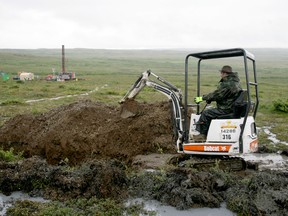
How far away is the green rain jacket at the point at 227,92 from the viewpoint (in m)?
9.45

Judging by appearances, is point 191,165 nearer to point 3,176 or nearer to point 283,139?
point 3,176

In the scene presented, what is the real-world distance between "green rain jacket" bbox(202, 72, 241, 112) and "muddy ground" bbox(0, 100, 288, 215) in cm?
171

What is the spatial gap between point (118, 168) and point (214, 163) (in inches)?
109

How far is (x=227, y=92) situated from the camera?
31.1ft

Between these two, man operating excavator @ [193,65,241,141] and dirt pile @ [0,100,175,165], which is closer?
man operating excavator @ [193,65,241,141]

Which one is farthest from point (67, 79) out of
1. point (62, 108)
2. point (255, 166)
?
Answer: point (255, 166)

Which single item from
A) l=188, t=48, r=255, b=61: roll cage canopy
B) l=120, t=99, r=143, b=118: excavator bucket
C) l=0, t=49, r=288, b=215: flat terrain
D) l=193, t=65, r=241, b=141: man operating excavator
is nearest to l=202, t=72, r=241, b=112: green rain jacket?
l=193, t=65, r=241, b=141: man operating excavator

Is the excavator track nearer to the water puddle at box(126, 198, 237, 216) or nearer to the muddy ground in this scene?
the muddy ground

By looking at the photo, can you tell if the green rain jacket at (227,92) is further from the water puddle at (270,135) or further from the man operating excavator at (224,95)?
the water puddle at (270,135)

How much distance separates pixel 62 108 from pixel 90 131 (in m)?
2.31

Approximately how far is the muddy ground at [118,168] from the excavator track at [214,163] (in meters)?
0.33

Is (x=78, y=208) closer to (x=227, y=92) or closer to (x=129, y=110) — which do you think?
(x=227, y=92)

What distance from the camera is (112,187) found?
326 inches

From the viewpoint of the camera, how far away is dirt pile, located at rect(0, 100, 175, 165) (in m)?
12.6
